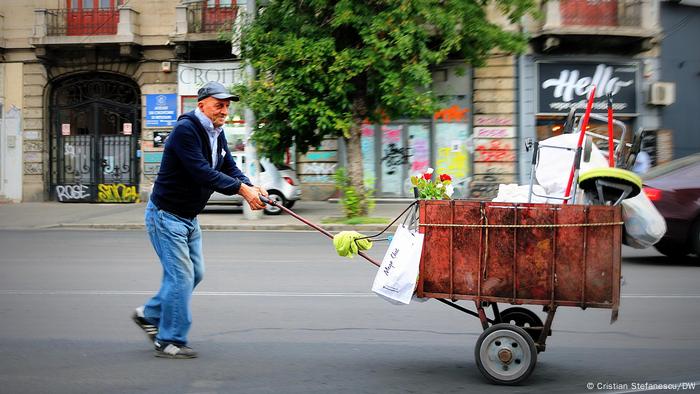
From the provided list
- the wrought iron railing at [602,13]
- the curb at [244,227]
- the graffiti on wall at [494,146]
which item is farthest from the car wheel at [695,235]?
the wrought iron railing at [602,13]

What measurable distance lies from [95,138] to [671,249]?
18.2m

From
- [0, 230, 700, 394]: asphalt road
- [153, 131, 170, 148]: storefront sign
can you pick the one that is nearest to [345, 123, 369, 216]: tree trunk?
[0, 230, 700, 394]: asphalt road

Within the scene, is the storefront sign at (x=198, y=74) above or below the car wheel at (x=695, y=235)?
above

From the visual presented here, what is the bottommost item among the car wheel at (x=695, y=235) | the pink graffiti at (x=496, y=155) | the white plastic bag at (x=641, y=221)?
the car wheel at (x=695, y=235)

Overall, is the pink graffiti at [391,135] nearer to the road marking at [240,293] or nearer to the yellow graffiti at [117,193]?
the yellow graffiti at [117,193]

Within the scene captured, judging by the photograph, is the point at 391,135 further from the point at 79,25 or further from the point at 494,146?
the point at 79,25

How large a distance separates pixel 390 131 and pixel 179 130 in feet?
53.3

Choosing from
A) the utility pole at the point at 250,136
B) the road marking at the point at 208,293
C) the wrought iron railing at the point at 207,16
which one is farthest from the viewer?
the wrought iron railing at the point at 207,16

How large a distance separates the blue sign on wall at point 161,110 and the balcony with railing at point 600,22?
11267 millimetres

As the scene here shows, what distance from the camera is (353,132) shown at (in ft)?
50.7

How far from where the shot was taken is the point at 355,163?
1541 centimetres

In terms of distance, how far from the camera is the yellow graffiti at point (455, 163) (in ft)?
66.8

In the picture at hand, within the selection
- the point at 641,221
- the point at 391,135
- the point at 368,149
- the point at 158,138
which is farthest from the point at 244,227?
the point at 641,221

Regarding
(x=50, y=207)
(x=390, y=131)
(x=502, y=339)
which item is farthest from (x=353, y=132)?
(x=502, y=339)
